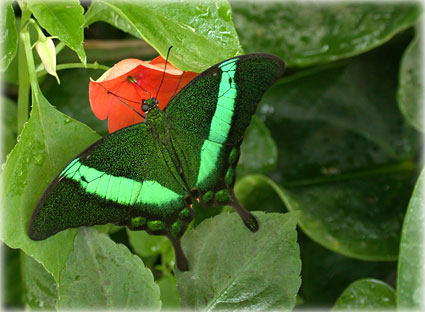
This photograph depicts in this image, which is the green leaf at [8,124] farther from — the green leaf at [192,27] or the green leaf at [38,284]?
the green leaf at [192,27]

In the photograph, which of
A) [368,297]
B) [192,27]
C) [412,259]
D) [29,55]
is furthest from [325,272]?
[29,55]

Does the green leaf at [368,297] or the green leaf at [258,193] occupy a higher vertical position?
the green leaf at [258,193]

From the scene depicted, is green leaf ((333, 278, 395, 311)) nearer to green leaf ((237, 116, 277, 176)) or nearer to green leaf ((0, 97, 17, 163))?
green leaf ((237, 116, 277, 176))

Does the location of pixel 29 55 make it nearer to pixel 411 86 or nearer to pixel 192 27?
pixel 192 27

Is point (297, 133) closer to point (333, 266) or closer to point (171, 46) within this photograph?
point (333, 266)

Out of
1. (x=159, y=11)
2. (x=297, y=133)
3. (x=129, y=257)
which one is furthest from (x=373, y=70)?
(x=129, y=257)

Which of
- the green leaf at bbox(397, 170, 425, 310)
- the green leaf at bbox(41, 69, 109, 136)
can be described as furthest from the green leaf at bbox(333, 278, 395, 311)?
the green leaf at bbox(41, 69, 109, 136)

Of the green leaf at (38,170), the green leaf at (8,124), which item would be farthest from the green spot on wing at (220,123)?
the green leaf at (8,124)
